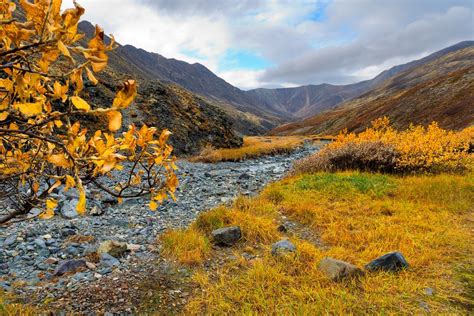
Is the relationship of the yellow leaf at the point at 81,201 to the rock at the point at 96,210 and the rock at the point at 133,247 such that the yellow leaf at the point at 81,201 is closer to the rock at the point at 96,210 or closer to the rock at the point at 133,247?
the rock at the point at 133,247

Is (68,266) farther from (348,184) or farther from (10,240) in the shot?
(348,184)

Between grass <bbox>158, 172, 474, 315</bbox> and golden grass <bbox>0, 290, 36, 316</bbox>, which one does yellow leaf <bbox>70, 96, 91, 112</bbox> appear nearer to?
grass <bbox>158, 172, 474, 315</bbox>

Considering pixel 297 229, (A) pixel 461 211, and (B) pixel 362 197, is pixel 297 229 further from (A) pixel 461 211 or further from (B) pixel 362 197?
(A) pixel 461 211

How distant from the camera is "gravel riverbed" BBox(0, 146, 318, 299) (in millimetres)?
4211

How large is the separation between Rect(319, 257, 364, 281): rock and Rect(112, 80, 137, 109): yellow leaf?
3.73 metres

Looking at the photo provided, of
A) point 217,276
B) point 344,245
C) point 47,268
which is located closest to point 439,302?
point 344,245

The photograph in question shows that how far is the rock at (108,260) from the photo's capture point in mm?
4609

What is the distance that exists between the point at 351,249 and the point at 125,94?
4.79 metres

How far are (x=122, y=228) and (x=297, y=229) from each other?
150 inches

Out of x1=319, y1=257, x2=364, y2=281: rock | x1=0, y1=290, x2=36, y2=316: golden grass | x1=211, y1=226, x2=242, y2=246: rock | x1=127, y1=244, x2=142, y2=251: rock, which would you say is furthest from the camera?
x1=211, y1=226, x2=242, y2=246: rock

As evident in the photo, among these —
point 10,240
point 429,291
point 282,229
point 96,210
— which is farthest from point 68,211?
point 429,291

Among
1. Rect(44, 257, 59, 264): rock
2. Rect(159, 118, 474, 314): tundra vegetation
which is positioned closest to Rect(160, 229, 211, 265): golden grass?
Rect(159, 118, 474, 314): tundra vegetation

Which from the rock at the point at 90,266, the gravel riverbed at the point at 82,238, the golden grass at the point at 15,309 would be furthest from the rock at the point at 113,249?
the golden grass at the point at 15,309

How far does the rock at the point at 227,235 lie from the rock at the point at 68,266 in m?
2.20
